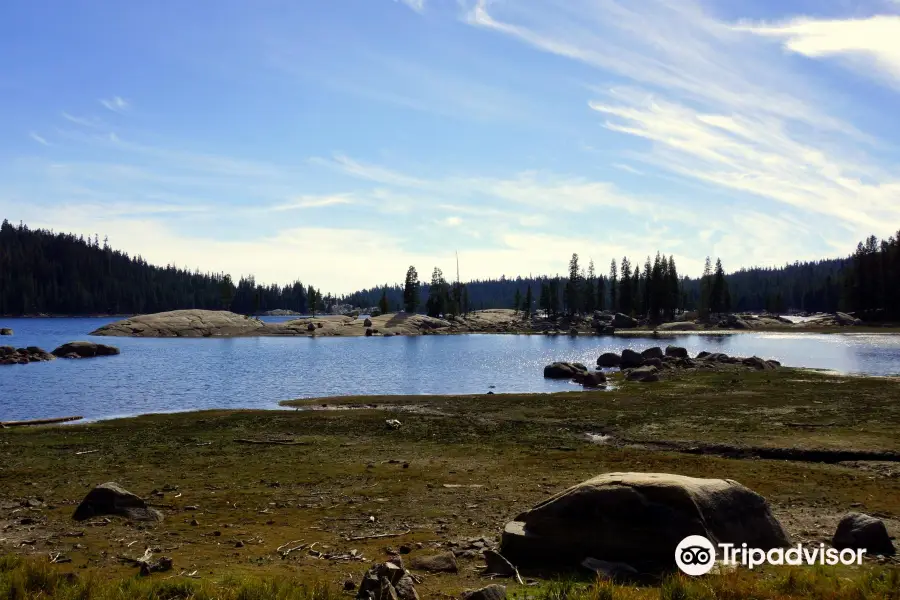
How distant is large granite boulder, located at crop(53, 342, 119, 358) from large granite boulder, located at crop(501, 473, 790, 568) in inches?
3961

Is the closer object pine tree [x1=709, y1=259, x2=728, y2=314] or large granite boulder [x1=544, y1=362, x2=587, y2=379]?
large granite boulder [x1=544, y1=362, x2=587, y2=379]

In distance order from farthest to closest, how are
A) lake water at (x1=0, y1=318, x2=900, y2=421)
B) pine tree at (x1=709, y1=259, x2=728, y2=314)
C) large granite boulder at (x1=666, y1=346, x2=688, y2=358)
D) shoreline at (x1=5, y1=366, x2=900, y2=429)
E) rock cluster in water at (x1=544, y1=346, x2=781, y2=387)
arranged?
pine tree at (x1=709, y1=259, x2=728, y2=314) < large granite boulder at (x1=666, y1=346, x2=688, y2=358) < rock cluster in water at (x1=544, y1=346, x2=781, y2=387) < lake water at (x1=0, y1=318, x2=900, y2=421) < shoreline at (x1=5, y1=366, x2=900, y2=429)

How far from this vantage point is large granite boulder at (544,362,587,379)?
62562 mm

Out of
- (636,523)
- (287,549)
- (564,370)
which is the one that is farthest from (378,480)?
(564,370)

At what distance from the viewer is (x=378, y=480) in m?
20.5

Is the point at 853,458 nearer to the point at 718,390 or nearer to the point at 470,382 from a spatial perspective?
the point at 718,390

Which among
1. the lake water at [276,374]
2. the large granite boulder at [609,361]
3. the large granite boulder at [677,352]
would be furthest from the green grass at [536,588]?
the large granite boulder at [677,352]

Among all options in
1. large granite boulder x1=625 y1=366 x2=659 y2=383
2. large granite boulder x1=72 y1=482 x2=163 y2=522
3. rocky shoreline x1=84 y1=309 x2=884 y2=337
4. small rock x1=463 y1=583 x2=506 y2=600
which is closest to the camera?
small rock x1=463 y1=583 x2=506 y2=600

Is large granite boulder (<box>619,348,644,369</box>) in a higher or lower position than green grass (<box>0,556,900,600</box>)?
lower

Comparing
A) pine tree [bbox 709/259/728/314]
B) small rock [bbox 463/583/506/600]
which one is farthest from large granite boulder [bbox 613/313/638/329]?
small rock [bbox 463/583/506/600]

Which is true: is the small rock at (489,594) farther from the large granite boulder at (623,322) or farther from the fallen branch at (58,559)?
the large granite boulder at (623,322)

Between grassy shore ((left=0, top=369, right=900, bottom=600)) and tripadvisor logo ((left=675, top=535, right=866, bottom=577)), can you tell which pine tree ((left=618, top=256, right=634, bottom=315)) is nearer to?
grassy shore ((left=0, top=369, right=900, bottom=600))

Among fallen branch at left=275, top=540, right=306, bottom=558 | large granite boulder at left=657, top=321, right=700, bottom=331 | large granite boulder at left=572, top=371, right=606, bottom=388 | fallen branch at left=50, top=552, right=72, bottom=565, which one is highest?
large granite boulder at left=657, top=321, right=700, bottom=331

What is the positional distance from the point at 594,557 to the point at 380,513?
692 centimetres
